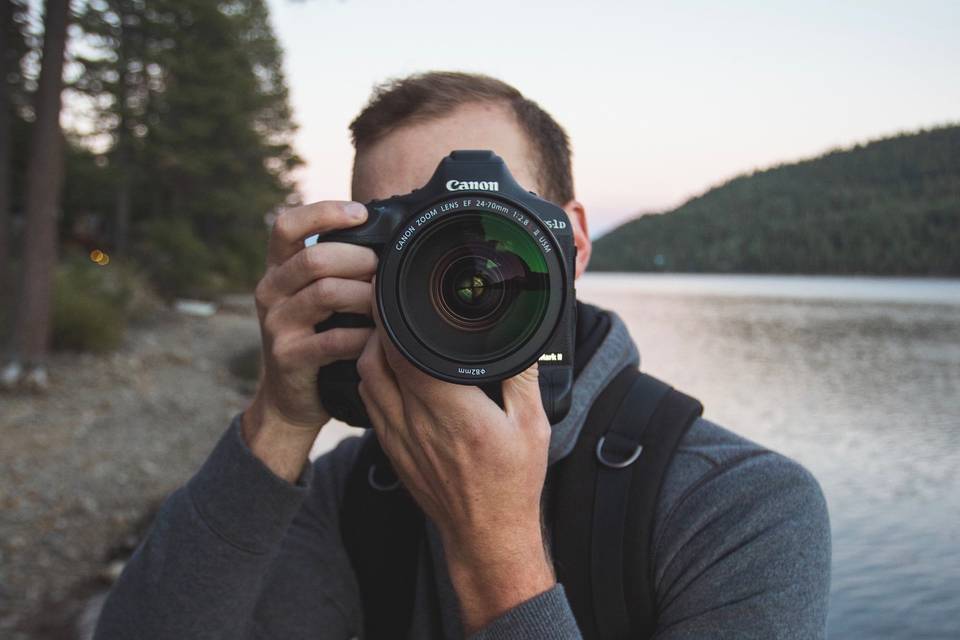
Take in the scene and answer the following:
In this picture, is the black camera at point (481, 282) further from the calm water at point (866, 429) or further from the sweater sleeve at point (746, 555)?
the calm water at point (866, 429)

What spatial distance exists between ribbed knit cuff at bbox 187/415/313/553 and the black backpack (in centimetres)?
22

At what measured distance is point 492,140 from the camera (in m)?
1.63

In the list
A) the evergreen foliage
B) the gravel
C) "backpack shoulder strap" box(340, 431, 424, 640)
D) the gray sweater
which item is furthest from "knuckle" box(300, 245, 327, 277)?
the evergreen foliage

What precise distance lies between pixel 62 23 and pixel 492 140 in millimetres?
8725

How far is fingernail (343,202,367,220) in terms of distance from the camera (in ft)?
4.76

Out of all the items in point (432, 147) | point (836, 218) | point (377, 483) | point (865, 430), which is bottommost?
point (865, 430)

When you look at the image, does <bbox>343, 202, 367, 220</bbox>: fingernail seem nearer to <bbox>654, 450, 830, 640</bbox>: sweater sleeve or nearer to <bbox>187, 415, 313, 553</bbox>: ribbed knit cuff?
<bbox>187, 415, 313, 553</bbox>: ribbed knit cuff

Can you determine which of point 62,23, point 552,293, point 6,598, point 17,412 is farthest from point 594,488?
point 62,23

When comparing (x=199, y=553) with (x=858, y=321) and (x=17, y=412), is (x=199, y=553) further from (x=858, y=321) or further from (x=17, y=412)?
(x=858, y=321)

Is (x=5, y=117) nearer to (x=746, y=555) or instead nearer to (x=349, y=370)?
(x=349, y=370)

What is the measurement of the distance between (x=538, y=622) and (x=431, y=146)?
3.33 ft

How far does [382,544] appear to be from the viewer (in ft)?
5.14

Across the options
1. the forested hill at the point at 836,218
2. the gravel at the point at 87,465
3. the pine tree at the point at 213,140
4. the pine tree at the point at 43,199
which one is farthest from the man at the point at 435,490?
the forested hill at the point at 836,218

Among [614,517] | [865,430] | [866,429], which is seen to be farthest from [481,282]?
[866,429]
